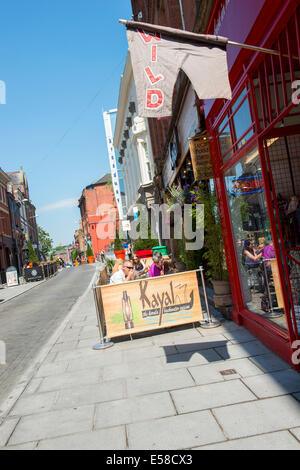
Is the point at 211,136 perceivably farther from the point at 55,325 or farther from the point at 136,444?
the point at 55,325

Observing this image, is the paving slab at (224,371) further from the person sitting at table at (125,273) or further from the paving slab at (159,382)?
the person sitting at table at (125,273)

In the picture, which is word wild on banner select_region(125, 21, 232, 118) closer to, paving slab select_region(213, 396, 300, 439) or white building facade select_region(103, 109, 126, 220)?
paving slab select_region(213, 396, 300, 439)

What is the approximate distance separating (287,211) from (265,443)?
2.94 metres

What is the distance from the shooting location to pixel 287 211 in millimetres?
5070

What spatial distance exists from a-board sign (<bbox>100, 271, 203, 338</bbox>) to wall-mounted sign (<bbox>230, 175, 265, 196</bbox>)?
1.83 metres

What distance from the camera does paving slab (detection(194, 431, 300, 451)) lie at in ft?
9.52

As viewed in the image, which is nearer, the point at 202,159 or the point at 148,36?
the point at 148,36

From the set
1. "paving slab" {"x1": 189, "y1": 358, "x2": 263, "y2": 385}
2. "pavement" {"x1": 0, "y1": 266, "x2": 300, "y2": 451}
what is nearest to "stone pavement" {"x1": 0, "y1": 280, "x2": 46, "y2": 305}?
"pavement" {"x1": 0, "y1": 266, "x2": 300, "y2": 451}

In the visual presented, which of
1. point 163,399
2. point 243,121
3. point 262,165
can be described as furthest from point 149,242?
point 163,399

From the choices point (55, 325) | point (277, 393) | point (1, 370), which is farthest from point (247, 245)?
point (55, 325)

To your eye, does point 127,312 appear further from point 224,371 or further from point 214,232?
point 224,371

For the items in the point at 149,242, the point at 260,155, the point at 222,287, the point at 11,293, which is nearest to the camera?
the point at 260,155

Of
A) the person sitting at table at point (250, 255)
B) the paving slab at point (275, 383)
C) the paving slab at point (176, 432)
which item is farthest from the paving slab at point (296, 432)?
the person sitting at table at point (250, 255)

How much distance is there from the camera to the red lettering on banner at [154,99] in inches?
161
